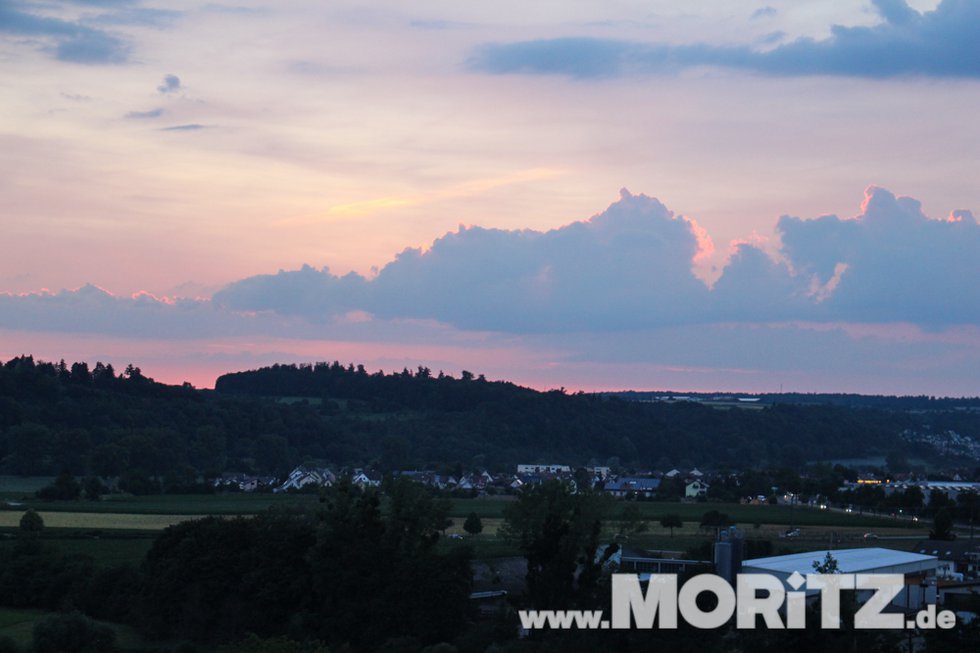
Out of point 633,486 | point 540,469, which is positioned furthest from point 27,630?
point 540,469

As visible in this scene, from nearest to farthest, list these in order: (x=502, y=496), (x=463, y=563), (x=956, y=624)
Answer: (x=956, y=624) < (x=463, y=563) < (x=502, y=496)

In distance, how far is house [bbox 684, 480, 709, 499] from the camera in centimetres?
10482

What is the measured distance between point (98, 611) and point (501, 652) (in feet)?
68.7

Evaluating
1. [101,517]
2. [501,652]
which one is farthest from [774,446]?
[501,652]

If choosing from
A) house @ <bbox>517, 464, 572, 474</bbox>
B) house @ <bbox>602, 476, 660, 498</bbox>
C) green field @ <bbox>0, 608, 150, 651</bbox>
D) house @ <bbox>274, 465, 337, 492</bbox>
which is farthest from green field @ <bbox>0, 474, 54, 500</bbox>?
house @ <bbox>517, 464, 572, 474</bbox>

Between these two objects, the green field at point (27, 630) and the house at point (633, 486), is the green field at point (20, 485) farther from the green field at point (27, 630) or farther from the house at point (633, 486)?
the house at point (633, 486)

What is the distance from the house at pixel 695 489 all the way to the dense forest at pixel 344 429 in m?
29.4

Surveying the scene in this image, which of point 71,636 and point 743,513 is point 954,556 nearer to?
point 743,513

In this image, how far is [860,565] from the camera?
4681 centimetres

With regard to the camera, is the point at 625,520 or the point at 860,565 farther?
the point at 625,520

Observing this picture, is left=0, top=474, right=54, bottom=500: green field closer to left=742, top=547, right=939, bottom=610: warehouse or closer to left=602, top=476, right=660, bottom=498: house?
left=602, top=476, right=660, bottom=498: house

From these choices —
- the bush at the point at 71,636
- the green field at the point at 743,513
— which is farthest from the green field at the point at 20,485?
the bush at the point at 71,636

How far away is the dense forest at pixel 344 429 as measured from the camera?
11738 centimetres

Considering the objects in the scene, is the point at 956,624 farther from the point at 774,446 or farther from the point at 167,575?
the point at 774,446
